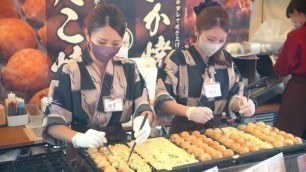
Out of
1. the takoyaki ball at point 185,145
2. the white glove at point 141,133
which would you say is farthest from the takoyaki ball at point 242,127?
the white glove at point 141,133

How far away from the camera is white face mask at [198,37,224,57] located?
221 cm

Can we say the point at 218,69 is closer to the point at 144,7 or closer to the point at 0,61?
the point at 144,7

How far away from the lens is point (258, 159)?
1.73 m

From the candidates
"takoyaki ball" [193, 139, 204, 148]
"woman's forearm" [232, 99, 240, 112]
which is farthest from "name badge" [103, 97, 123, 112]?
"woman's forearm" [232, 99, 240, 112]

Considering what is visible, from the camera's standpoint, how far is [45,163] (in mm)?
1633

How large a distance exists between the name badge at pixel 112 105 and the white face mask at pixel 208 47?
2.16 feet

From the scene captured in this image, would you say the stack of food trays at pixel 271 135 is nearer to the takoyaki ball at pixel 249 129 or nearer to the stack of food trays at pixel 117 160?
the takoyaki ball at pixel 249 129

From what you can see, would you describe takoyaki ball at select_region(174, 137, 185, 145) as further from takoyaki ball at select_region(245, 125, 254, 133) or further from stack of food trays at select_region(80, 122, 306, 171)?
takoyaki ball at select_region(245, 125, 254, 133)

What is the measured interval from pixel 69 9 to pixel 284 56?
207 cm

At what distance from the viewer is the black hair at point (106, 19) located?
6.01ft

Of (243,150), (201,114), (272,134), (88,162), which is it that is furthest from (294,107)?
(88,162)

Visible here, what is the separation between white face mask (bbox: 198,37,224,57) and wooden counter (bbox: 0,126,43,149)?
1.45 meters

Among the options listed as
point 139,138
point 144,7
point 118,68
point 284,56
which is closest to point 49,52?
point 144,7

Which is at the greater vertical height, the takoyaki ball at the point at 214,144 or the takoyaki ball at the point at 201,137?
the takoyaki ball at the point at 214,144
